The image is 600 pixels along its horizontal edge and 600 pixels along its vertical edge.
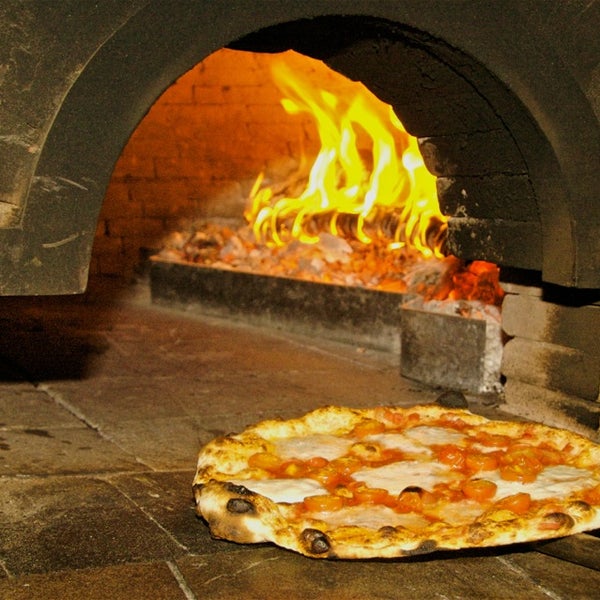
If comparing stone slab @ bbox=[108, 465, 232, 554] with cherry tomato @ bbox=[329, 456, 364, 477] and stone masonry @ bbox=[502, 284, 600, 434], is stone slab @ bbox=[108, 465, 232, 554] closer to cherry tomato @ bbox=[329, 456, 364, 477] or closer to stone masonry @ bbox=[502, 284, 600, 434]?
cherry tomato @ bbox=[329, 456, 364, 477]

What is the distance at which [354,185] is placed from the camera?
8.02 m

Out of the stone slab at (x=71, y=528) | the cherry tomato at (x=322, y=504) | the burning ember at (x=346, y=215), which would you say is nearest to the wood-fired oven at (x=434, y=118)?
the stone slab at (x=71, y=528)

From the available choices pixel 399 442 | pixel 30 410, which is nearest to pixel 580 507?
pixel 399 442

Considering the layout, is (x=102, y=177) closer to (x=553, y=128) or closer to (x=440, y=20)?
(x=440, y=20)

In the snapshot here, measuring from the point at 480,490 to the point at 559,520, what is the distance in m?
0.32

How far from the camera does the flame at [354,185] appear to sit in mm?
7281

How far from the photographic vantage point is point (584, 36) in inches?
161

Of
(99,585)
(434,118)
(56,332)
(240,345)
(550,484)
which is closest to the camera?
(99,585)

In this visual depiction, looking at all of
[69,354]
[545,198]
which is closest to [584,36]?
[545,198]

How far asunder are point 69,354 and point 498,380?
2833mm

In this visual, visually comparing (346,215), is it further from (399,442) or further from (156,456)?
(399,442)

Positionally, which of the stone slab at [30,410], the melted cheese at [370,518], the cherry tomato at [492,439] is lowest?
the stone slab at [30,410]

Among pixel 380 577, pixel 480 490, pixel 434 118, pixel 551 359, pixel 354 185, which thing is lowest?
pixel 380 577

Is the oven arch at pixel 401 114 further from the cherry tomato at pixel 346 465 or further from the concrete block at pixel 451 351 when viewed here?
the cherry tomato at pixel 346 465
